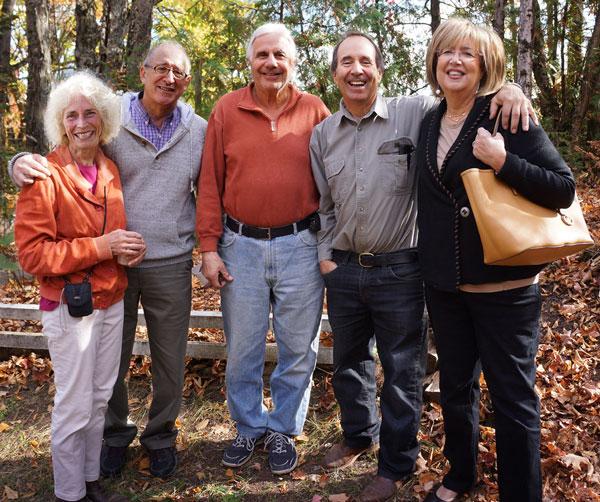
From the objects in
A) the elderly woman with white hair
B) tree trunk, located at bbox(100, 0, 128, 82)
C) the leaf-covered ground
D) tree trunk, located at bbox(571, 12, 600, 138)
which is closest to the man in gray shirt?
the leaf-covered ground

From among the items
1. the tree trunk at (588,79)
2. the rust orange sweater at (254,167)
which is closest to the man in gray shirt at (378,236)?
the rust orange sweater at (254,167)

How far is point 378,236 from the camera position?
9.86ft

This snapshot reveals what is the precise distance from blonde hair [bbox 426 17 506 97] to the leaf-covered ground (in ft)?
7.38

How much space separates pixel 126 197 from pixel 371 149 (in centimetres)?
156

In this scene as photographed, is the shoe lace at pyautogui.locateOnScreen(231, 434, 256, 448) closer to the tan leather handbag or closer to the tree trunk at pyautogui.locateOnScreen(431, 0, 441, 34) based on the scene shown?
the tan leather handbag

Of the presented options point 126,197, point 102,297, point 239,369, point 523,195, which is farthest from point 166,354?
point 523,195

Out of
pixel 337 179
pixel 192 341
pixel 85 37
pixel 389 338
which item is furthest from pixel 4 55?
pixel 389 338

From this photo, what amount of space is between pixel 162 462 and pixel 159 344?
803mm

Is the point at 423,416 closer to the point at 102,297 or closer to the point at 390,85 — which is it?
the point at 102,297

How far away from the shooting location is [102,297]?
9.59 ft

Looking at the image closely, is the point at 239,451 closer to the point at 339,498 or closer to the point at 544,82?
the point at 339,498

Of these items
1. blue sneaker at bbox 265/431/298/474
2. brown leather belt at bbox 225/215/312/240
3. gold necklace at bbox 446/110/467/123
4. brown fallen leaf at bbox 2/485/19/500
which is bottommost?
brown fallen leaf at bbox 2/485/19/500

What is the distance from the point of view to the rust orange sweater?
3.26 meters

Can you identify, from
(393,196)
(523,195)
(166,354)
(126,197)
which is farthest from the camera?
(166,354)
